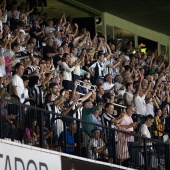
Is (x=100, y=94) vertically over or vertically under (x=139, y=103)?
over

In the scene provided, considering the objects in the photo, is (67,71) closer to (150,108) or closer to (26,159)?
(150,108)

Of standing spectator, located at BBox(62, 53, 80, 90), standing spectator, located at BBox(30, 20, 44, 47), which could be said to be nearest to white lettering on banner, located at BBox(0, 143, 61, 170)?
standing spectator, located at BBox(62, 53, 80, 90)

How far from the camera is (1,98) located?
59.1 feet

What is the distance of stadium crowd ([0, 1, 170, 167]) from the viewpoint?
2069 centimetres

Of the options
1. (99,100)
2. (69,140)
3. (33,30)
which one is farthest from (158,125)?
(69,140)

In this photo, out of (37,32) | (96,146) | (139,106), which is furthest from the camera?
(139,106)

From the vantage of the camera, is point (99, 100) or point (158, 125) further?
point (158, 125)

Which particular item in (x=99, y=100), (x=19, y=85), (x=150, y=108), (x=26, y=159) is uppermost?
(x=19, y=85)


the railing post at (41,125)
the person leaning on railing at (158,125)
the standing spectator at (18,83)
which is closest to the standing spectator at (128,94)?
the person leaning on railing at (158,125)

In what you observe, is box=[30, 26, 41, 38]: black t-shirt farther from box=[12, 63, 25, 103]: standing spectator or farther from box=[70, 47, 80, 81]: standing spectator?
box=[12, 63, 25, 103]: standing spectator

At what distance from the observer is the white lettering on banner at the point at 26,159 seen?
1802 cm

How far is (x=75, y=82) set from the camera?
2395 centimetres

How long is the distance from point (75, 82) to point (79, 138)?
3943mm

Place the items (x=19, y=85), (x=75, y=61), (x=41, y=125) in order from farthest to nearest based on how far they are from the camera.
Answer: (x=75, y=61), (x=19, y=85), (x=41, y=125)
